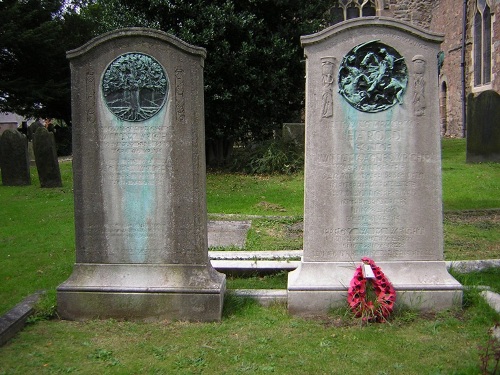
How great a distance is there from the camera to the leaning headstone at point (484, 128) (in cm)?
1479

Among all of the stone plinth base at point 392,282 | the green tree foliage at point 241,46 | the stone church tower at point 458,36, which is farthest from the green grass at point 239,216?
the stone church tower at point 458,36

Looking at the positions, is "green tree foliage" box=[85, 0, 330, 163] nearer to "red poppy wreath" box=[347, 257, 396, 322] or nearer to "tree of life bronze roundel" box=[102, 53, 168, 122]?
"tree of life bronze roundel" box=[102, 53, 168, 122]

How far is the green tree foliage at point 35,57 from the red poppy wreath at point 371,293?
80.4ft

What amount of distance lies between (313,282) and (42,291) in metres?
2.86

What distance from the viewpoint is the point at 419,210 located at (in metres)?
5.09

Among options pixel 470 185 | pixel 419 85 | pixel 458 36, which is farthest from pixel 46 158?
pixel 458 36

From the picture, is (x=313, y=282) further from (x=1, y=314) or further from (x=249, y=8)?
(x=249, y=8)

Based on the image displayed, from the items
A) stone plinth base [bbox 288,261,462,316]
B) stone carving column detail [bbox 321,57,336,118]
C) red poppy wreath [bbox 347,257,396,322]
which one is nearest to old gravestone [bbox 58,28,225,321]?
stone plinth base [bbox 288,261,462,316]

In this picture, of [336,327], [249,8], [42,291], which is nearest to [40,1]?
[249,8]

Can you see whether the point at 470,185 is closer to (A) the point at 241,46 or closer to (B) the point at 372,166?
(A) the point at 241,46

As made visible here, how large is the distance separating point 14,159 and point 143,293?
1122 cm

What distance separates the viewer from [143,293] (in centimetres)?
504

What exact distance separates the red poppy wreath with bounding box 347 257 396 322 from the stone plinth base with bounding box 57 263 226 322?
1.24 m

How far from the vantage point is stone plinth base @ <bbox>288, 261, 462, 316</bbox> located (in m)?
5.00
